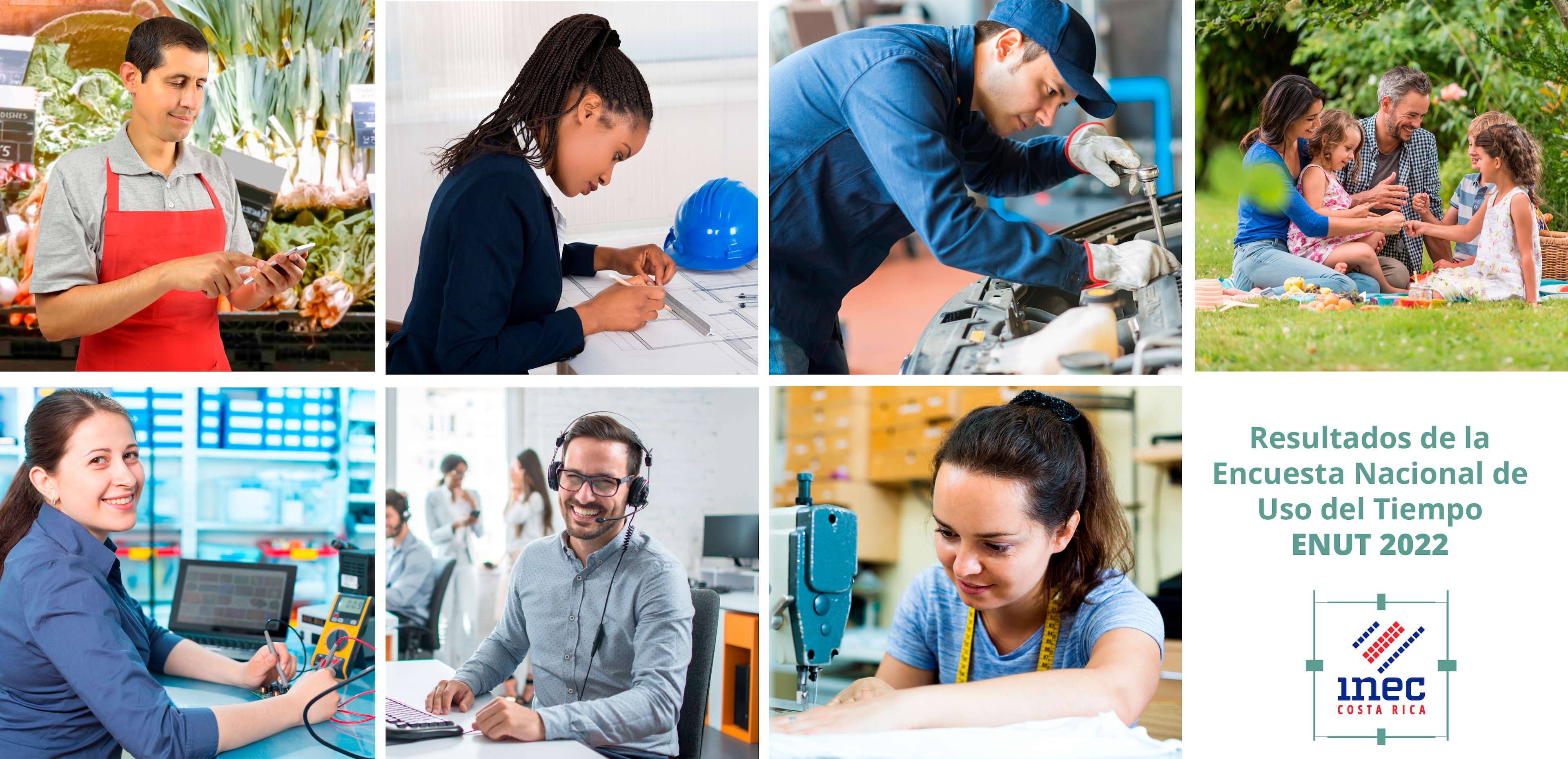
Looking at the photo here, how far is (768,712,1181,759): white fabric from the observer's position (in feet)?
8.13

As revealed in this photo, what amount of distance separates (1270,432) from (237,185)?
8.42 ft

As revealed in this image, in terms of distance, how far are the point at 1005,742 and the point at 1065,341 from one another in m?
0.93

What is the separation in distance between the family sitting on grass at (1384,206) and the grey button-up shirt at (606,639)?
1.57 metres

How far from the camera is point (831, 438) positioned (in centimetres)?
278

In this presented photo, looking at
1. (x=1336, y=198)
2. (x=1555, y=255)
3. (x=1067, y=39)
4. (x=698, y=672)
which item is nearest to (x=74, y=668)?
(x=698, y=672)

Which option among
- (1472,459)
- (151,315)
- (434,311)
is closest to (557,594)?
(434,311)

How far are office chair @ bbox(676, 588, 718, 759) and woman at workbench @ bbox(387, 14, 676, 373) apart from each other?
26.6 inches

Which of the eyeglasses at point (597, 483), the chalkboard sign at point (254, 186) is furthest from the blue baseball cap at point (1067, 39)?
the chalkboard sign at point (254, 186)

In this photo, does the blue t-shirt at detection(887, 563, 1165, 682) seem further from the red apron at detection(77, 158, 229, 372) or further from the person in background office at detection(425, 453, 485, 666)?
the red apron at detection(77, 158, 229, 372)

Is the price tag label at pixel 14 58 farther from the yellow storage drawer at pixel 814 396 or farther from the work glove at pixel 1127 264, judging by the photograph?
the work glove at pixel 1127 264

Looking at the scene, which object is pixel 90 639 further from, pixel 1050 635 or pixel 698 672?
pixel 1050 635

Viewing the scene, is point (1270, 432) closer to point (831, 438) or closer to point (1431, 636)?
point (1431, 636)

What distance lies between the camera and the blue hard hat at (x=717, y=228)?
2.76 metres

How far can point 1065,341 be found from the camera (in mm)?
2748
